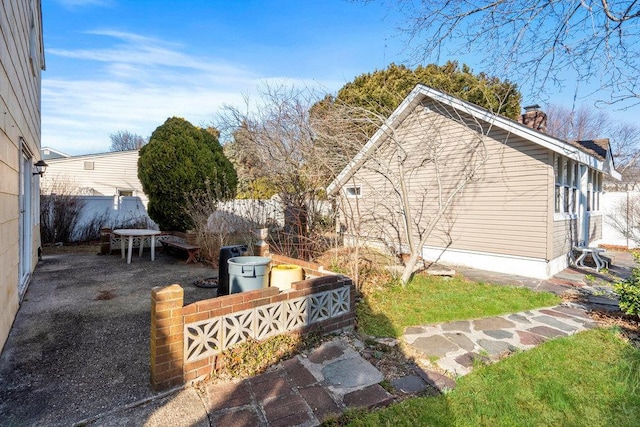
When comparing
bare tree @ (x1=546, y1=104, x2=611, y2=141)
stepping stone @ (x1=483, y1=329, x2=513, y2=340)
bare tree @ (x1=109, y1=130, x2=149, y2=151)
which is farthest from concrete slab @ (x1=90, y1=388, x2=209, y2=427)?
bare tree @ (x1=109, y1=130, x2=149, y2=151)

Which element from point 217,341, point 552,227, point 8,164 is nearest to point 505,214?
point 552,227

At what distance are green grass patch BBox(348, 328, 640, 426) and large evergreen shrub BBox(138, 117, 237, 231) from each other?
8.49m

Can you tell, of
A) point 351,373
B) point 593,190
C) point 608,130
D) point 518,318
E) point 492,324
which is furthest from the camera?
point 608,130

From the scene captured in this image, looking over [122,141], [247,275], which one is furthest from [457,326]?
[122,141]

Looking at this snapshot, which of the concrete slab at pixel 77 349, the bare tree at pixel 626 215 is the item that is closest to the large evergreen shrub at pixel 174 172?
the concrete slab at pixel 77 349

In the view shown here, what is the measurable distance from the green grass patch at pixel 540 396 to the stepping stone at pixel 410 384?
20 cm

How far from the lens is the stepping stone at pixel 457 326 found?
4.27 meters

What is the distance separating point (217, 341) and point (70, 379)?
127cm

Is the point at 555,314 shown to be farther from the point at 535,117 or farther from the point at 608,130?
the point at 608,130

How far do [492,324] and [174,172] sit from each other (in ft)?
30.4

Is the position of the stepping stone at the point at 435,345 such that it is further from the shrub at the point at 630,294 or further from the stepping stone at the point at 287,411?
the shrub at the point at 630,294

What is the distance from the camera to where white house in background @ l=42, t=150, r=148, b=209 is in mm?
15203

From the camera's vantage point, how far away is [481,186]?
8.22 m

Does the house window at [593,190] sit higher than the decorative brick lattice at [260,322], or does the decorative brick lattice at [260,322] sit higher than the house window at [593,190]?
the house window at [593,190]
